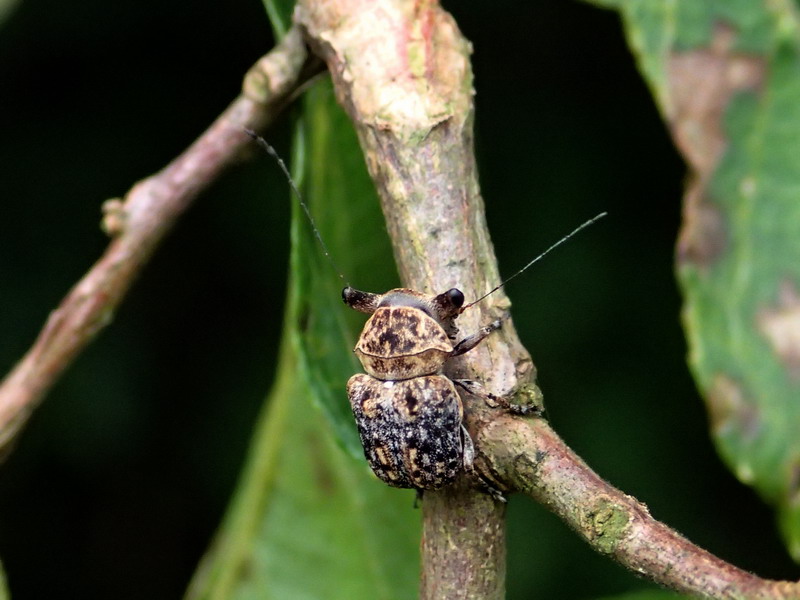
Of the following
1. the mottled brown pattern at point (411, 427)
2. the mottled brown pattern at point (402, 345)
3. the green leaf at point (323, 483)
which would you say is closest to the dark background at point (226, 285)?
the green leaf at point (323, 483)

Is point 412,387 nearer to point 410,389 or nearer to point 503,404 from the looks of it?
point 410,389

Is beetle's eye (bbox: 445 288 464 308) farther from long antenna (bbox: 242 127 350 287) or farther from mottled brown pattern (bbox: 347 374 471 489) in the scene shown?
long antenna (bbox: 242 127 350 287)

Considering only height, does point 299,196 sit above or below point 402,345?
above

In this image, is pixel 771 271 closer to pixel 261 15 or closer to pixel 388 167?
pixel 388 167

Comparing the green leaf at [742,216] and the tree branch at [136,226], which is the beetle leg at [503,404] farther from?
the tree branch at [136,226]

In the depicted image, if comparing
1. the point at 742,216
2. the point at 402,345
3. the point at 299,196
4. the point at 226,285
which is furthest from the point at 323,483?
the point at 742,216
